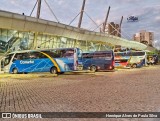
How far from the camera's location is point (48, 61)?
77.7 ft

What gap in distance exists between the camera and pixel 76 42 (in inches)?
1913

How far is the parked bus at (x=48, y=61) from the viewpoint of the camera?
2345cm

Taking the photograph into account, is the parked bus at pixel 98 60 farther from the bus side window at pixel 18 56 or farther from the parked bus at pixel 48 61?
the bus side window at pixel 18 56

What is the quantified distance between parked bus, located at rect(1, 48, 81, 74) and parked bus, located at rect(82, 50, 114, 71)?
17.1 feet

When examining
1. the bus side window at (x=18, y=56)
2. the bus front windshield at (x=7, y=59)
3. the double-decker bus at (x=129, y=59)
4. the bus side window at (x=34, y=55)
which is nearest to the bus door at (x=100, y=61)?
the bus side window at (x=34, y=55)

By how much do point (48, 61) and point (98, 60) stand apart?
7009 mm

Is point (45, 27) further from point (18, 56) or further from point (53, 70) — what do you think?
point (53, 70)

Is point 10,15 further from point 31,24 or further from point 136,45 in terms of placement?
point 136,45

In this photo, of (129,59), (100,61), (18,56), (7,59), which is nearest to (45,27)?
(7,59)

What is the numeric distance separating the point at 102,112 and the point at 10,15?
91.0 feet

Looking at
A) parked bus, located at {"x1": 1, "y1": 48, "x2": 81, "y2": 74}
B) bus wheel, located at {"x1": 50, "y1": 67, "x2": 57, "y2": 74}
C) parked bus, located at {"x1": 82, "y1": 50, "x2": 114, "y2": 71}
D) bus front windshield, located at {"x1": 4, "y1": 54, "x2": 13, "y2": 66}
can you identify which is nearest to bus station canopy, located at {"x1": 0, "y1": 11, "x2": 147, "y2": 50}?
bus front windshield, located at {"x1": 4, "y1": 54, "x2": 13, "y2": 66}

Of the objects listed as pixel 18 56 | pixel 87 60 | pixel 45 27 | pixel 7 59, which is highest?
pixel 45 27

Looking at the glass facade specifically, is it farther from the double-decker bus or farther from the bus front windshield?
the double-decker bus

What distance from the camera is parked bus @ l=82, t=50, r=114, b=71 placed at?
28.0m
